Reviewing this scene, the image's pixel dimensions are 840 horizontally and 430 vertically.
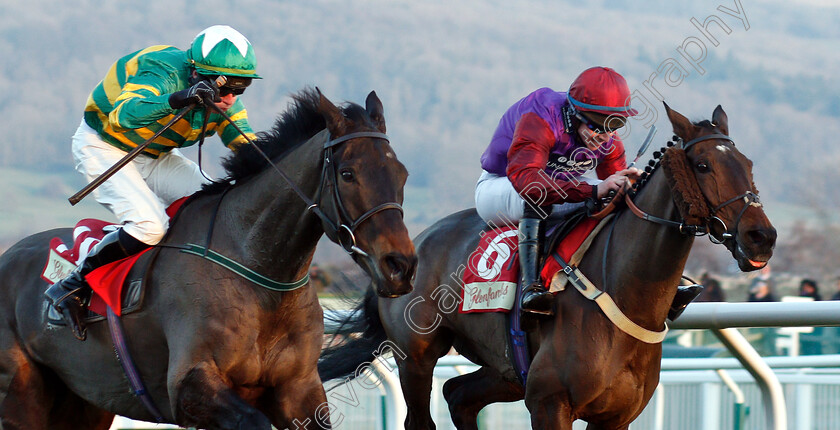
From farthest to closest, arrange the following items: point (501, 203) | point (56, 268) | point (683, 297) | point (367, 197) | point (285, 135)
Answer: point (501, 203)
point (56, 268)
point (683, 297)
point (285, 135)
point (367, 197)

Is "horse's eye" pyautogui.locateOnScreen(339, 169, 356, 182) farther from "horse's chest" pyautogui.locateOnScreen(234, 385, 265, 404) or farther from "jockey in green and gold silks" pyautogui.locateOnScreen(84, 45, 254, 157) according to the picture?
"horse's chest" pyautogui.locateOnScreen(234, 385, 265, 404)

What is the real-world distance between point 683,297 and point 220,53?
6.97ft

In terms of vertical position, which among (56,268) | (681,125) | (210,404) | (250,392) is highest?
(681,125)

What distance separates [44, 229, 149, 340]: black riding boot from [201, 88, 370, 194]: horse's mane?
51 centimetres

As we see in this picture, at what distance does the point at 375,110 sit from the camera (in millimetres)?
3969

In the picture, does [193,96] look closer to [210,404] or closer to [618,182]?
[210,404]

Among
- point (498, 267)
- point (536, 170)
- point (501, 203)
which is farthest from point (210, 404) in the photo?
point (501, 203)

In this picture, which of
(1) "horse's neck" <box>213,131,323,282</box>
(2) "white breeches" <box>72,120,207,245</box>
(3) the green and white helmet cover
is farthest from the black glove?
(2) "white breeches" <box>72,120,207,245</box>

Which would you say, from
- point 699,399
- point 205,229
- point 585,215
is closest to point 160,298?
point 205,229

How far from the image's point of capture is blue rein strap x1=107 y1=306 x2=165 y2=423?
423 cm

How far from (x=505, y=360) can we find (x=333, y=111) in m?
1.52

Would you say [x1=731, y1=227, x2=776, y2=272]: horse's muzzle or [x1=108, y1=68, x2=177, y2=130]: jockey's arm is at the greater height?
[x1=108, y1=68, x2=177, y2=130]: jockey's arm

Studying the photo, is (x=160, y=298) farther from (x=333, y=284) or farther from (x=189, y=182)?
(x=333, y=284)

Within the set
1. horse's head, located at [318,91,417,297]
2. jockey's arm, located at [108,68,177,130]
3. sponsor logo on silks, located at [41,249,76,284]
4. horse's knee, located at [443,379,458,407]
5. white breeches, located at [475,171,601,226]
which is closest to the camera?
horse's head, located at [318,91,417,297]
